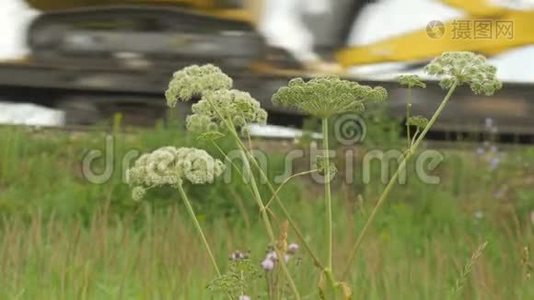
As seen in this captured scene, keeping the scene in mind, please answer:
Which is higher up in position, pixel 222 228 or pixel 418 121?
pixel 418 121

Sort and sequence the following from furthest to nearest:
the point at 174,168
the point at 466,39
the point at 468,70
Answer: the point at 466,39 < the point at 468,70 < the point at 174,168

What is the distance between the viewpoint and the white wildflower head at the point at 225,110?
197 cm

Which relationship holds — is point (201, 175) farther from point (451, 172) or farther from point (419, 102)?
A: point (419, 102)

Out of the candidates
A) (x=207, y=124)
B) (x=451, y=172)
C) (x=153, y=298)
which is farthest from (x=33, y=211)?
(x=207, y=124)

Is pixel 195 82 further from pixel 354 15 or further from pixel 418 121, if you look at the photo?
pixel 354 15

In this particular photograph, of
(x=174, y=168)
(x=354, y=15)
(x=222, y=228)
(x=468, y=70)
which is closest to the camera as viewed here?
(x=174, y=168)

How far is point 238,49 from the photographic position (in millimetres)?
7641

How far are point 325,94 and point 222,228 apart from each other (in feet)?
8.06

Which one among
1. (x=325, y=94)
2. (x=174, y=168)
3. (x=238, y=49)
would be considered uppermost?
(x=238, y=49)

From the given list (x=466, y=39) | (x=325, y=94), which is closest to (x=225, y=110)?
(x=325, y=94)

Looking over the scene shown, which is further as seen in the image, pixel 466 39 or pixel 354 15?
pixel 354 15

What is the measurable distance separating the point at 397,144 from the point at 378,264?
10.5 ft

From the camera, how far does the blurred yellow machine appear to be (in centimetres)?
752

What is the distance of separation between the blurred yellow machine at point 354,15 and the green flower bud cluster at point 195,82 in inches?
219
